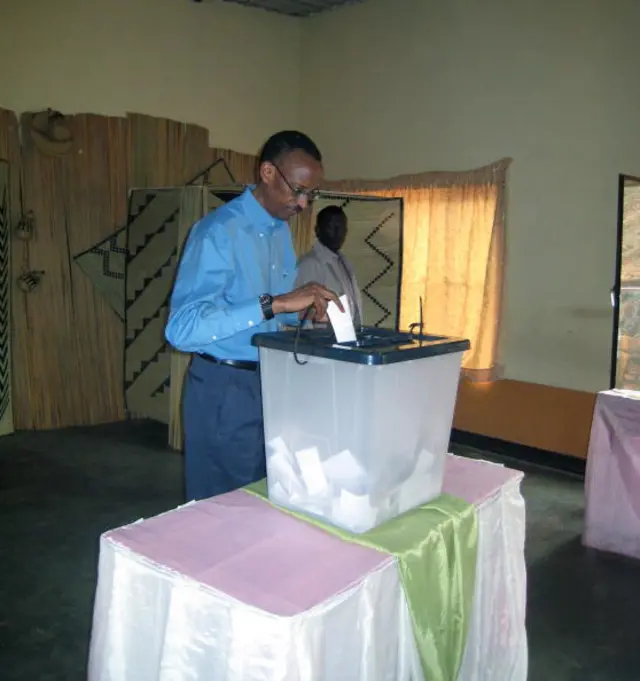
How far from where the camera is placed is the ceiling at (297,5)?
5.34 m

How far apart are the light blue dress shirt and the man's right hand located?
55 millimetres

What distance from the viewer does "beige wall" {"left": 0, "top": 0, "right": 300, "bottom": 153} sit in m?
4.40

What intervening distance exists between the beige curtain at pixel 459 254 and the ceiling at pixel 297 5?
162 centimetres

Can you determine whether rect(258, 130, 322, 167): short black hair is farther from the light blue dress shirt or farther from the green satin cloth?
the green satin cloth

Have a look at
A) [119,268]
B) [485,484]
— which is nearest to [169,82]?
[119,268]

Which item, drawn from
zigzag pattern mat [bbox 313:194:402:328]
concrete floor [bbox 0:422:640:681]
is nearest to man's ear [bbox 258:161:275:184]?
concrete floor [bbox 0:422:640:681]

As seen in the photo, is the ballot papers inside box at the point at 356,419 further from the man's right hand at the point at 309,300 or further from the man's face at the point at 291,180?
the man's face at the point at 291,180

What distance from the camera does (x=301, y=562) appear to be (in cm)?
112

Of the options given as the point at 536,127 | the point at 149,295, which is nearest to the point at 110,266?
the point at 149,295

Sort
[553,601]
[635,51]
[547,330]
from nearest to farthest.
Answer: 1. [553,601]
2. [635,51]
3. [547,330]

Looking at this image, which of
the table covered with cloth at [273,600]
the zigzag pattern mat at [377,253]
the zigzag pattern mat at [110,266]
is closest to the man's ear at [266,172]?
the table covered with cloth at [273,600]

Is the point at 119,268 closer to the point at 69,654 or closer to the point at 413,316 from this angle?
the point at 413,316

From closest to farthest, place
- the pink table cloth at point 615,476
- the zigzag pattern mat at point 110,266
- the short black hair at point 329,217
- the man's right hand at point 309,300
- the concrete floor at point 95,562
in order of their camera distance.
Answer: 1. the man's right hand at point 309,300
2. the concrete floor at point 95,562
3. the pink table cloth at point 615,476
4. the short black hair at point 329,217
5. the zigzag pattern mat at point 110,266

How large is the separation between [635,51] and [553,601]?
9.91 ft
